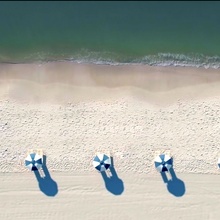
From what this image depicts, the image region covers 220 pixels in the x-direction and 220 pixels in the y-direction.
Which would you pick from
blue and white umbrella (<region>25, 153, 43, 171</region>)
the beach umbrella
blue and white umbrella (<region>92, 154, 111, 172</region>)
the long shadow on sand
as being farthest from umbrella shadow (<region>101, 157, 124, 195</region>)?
blue and white umbrella (<region>25, 153, 43, 171</region>)

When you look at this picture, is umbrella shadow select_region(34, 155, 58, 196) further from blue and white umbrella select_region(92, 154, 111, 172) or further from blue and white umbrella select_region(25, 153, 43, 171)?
blue and white umbrella select_region(92, 154, 111, 172)

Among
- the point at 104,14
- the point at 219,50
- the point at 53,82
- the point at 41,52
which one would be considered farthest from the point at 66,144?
the point at 219,50

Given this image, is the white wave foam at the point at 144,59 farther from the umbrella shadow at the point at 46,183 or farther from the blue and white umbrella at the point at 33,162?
the umbrella shadow at the point at 46,183

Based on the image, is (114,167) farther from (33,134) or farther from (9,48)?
(9,48)

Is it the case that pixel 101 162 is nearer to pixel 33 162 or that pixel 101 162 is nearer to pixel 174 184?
pixel 33 162

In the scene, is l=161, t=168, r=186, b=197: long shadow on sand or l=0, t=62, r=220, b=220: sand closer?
l=0, t=62, r=220, b=220: sand

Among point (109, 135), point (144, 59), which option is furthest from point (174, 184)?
point (144, 59)

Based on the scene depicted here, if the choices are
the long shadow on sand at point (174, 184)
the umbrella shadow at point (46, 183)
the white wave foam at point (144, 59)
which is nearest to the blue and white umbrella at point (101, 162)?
the umbrella shadow at point (46, 183)
